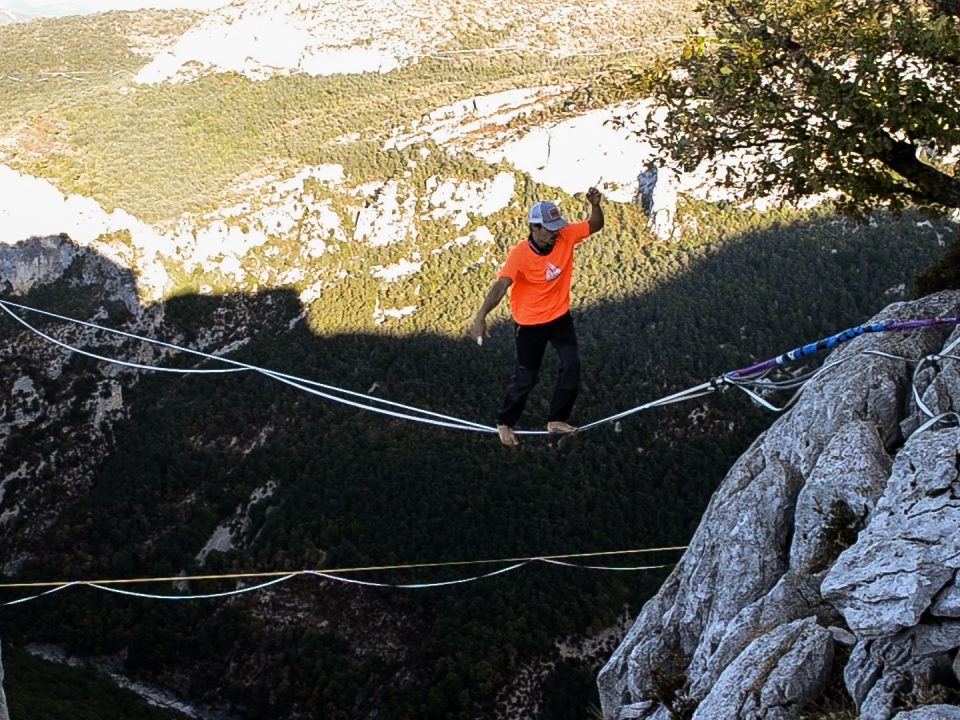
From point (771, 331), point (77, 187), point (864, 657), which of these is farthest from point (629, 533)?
point (77, 187)

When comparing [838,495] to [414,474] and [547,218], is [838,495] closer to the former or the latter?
[547,218]

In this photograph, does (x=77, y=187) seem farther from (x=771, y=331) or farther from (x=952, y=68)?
(x=952, y=68)

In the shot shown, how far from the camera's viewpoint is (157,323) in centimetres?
6625

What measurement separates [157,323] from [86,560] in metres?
18.8

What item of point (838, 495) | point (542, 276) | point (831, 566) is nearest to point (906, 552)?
point (831, 566)

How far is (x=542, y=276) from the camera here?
1109cm

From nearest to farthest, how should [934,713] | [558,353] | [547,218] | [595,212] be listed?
[934,713] < [547,218] < [595,212] < [558,353]

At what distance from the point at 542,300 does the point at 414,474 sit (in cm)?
4086

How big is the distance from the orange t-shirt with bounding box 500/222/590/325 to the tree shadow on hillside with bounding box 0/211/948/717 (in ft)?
116

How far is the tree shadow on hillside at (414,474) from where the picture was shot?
4662cm

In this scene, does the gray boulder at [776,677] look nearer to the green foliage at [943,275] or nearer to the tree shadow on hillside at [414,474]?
the green foliage at [943,275]

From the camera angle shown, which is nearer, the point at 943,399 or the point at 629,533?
the point at 943,399

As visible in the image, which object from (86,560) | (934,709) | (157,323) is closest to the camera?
(934,709)

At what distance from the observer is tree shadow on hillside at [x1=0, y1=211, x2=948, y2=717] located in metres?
46.6
